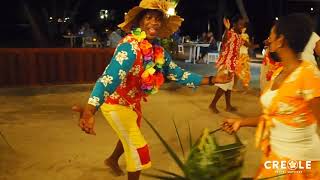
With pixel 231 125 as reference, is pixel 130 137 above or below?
below

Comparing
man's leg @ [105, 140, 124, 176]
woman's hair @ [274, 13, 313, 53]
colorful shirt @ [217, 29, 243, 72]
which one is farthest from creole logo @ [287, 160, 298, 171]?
colorful shirt @ [217, 29, 243, 72]

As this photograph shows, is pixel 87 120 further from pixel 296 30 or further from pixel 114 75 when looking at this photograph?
pixel 296 30

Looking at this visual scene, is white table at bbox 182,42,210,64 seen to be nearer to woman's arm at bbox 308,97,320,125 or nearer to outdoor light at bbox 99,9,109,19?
woman's arm at bbox 308,97,320,125

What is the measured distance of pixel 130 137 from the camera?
346cm

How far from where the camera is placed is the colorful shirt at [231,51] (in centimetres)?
754

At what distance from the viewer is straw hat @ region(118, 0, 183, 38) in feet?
11.4

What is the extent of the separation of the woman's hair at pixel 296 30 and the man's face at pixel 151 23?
1.38 meters

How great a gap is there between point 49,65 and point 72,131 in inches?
175

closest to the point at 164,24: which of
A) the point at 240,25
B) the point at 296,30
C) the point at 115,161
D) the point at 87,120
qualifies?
the point at 87,120

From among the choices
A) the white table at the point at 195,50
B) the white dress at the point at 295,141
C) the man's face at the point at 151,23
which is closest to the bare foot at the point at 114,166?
the man's face at the point at 151,23

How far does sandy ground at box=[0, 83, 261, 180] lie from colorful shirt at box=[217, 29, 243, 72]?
0.84 metres

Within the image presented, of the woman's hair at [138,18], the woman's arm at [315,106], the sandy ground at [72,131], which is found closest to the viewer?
the woman's arm at [315,106]

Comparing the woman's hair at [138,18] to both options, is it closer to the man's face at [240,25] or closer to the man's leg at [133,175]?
the man's leg at [133,175]

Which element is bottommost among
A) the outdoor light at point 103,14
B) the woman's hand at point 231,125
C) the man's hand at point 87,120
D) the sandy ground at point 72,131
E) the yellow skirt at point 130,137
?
the sandy ground at point 72,131
